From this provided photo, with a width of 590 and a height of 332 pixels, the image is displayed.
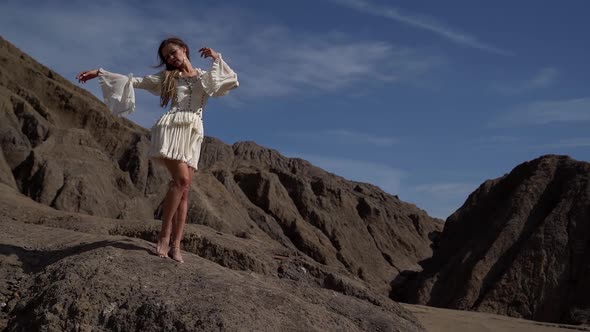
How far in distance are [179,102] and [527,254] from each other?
37.9ft

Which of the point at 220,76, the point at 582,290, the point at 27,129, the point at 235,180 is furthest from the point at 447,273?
the point at 235,180

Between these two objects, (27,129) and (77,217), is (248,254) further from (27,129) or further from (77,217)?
(27,129)

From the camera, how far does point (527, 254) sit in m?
14.2

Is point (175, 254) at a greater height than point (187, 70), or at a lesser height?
lesser

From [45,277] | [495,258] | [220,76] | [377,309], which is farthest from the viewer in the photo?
[495,258]

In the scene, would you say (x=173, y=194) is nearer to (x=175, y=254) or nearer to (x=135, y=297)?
(x=175, y=254)

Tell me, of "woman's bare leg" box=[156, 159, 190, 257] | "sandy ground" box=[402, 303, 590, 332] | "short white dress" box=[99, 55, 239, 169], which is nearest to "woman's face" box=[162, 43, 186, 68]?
"short white dress" box=[99, 55, 239, 169]

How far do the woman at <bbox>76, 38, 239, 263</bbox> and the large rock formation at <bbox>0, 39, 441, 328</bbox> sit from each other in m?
1.43

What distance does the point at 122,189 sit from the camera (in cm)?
2392

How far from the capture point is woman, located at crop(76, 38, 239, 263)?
14.2ft

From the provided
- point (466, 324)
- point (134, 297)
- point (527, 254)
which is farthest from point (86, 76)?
point (527, 254)

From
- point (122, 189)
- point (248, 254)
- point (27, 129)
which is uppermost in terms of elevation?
point (27, 129)

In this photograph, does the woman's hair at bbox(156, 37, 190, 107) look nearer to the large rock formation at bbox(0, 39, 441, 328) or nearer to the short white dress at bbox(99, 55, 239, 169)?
the short white dress at bbox(99, 55, 239, 169)

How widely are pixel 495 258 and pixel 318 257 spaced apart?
663 inches
